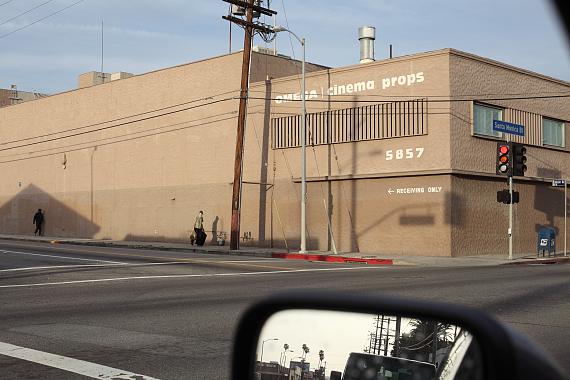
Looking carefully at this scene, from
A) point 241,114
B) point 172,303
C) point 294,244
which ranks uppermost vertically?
point 241,114

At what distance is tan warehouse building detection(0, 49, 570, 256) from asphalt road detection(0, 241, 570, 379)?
921 cm

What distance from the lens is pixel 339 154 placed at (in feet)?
106

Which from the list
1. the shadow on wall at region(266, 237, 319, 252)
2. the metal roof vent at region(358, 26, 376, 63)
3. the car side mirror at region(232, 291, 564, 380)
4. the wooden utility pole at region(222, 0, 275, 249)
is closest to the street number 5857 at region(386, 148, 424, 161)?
the shadow on wall at region(266, 237, 319, 252)

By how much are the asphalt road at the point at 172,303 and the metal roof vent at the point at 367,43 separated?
17.5m

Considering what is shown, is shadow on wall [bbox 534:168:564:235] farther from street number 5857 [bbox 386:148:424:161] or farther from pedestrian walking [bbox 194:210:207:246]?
pedestrian walking [bbox 194:210:207:246]

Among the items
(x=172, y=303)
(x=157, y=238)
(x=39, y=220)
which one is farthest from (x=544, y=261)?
(x=39, y=220)

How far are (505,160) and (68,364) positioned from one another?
70.7 feet

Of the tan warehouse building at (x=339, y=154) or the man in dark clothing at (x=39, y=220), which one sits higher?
A: the tan warehouse building at (x=339, y=154)

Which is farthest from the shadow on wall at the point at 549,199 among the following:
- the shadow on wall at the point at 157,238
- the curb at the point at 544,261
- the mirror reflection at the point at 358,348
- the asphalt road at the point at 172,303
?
the mirror reflection at the point at 358,348

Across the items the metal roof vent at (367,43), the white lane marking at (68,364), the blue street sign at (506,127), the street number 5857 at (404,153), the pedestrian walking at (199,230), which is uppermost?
the metal roof vent at (367,43)

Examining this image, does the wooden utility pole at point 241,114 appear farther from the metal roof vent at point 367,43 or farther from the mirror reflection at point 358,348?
the mirror reflection at point 358,348

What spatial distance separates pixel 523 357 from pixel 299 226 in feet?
104

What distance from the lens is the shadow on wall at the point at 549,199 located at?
3322 centimetres

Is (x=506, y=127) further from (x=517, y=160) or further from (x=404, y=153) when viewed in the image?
(x=404, y=153)
